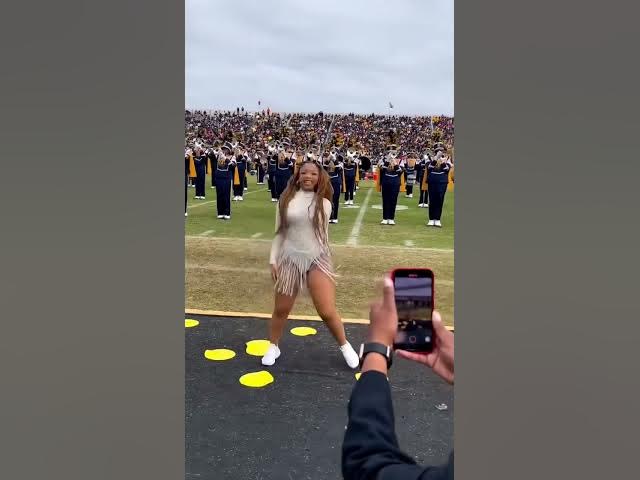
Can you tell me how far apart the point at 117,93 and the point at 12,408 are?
725 mm

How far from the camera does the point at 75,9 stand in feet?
3.93

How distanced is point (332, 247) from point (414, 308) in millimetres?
6708

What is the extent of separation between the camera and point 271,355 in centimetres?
357

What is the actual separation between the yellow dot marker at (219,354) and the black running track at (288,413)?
0.04m

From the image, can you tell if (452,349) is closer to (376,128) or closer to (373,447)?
(373,447)

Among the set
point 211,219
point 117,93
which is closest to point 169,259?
point 117,93

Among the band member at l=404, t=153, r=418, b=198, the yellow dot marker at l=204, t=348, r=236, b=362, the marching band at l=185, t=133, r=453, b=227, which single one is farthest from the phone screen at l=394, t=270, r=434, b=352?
the band member at l=404, t=153, r=418, b=198

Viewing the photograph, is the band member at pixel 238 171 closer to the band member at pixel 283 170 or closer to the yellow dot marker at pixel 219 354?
the band member at pixel 283 170

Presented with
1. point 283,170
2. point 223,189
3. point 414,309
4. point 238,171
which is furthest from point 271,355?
point 238,171

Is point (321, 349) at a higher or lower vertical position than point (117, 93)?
lower

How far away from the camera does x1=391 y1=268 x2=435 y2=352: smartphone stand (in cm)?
105

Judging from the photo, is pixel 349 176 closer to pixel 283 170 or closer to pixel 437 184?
pixel 283 170

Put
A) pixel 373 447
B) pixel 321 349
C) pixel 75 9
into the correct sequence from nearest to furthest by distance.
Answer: pixel 373 447 < pixel 75 9 < pixel 321 349

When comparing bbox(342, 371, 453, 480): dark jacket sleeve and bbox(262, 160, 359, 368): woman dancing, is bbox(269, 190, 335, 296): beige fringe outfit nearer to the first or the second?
bbox(262, 160, 359, 368): woman dancing
